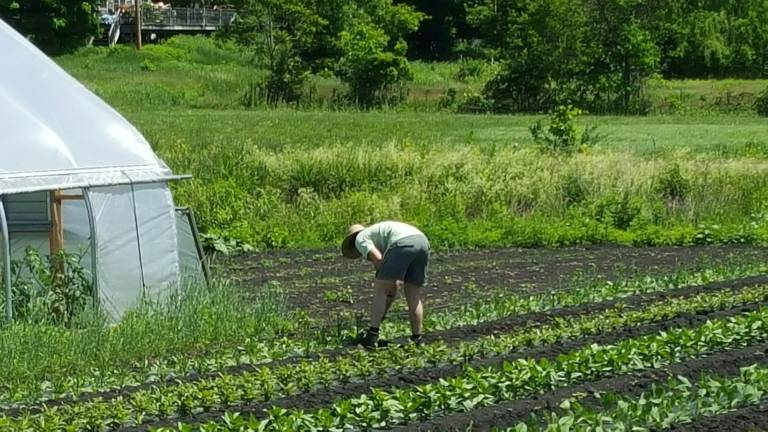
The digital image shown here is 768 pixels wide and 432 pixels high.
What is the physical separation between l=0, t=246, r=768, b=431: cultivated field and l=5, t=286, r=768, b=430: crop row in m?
0.02

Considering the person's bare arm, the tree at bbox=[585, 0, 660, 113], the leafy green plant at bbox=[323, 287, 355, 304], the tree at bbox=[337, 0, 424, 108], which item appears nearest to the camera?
the person's bare arm

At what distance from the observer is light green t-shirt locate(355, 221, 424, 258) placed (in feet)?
36.0

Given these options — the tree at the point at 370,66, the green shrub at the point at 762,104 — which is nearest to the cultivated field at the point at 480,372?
the green shrub at the point at 762,104

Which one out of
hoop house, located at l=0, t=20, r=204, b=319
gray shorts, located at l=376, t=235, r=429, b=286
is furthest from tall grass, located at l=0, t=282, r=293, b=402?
gray shorts, located at l=376, t=235, r=429, b=286

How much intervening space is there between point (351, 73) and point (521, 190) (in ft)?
99.0

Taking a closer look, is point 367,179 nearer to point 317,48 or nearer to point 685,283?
point 685,283

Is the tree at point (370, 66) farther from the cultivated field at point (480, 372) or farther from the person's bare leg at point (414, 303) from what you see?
the person's bare leg at point (414, 303)

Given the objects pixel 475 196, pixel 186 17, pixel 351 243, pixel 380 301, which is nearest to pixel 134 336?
pixel 351 243

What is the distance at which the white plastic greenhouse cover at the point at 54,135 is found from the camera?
12.2 metres

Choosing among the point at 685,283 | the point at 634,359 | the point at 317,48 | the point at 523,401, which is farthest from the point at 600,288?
the point at 317,48

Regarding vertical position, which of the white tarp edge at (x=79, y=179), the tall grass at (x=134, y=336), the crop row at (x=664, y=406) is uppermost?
the white tarp edge at (x=79, y=179)

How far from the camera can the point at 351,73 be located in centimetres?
5116

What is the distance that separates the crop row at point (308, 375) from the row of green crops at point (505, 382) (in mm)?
570

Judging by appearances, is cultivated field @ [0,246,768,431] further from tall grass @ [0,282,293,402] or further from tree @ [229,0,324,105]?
tree @ [229,0,324,105]
